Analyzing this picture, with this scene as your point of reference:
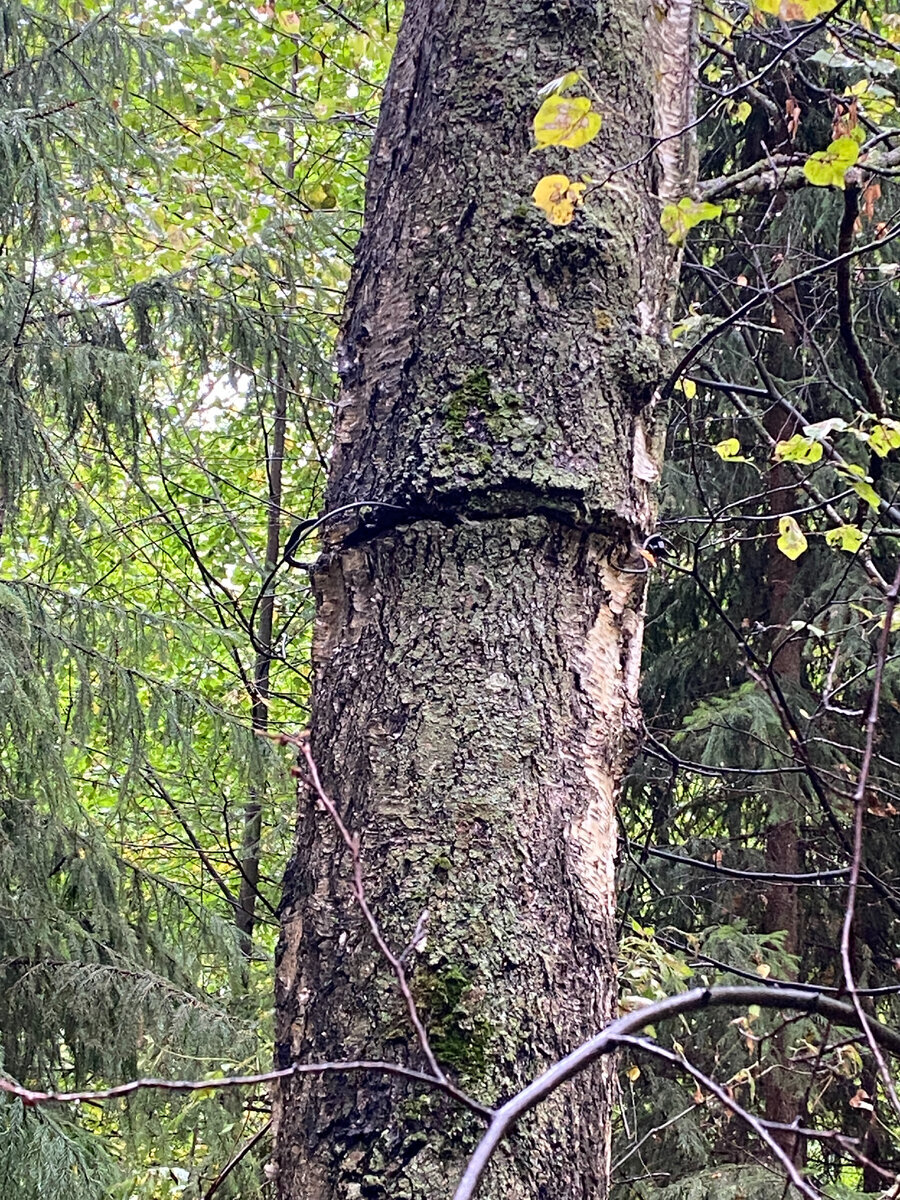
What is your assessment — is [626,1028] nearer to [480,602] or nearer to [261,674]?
[480,602]

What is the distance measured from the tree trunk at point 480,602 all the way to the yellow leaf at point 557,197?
36mm

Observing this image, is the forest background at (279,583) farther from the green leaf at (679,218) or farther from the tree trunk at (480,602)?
the tree trunk at (480,602)

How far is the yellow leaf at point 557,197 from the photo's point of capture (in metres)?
1.39

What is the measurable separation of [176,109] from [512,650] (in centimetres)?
609

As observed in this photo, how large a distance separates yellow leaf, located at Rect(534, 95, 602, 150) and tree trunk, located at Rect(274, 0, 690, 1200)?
0.12 meters

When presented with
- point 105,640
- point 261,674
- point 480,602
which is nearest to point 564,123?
point 480,602

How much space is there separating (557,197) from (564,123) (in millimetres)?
87

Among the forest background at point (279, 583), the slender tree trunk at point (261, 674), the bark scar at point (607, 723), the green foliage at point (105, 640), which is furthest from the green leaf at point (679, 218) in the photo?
the slender tree trunk at point (261, 674)

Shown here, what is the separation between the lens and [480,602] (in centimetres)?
130

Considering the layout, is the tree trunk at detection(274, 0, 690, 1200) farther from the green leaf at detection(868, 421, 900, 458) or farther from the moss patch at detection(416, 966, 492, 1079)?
the green leaf at detection(868, 421, 900, 458)

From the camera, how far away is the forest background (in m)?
3.15

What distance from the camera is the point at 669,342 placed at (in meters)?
1.54

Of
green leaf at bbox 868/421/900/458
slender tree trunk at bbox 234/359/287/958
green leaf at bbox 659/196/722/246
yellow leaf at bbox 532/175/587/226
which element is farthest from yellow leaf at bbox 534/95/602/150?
slender tree trunk at bbox 234/359/287/958

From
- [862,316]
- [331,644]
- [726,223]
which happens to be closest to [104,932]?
[331,644]
